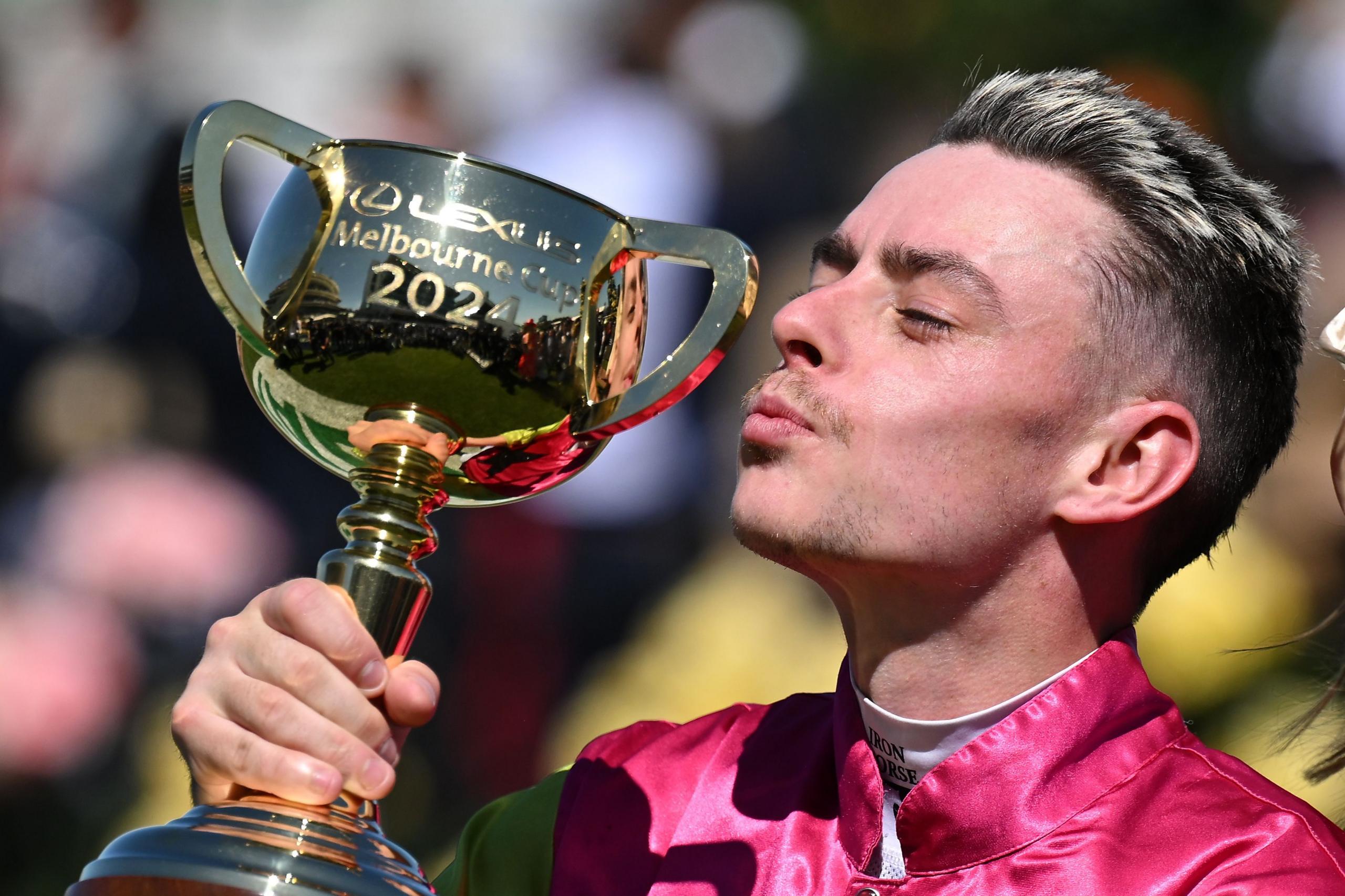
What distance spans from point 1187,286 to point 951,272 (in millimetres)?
378

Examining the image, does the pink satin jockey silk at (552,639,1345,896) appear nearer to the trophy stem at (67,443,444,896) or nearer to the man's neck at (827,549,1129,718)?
the man's neck at (827,549,1129,718)

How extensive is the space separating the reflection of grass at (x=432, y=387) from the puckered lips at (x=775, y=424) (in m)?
0.38

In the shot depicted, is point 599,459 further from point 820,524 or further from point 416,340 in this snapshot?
point 416,340

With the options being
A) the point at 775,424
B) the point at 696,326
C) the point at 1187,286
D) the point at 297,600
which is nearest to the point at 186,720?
the point at 297,600

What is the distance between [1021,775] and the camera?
173 cm

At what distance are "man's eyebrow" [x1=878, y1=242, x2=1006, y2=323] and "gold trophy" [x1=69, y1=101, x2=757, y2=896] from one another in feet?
1.32

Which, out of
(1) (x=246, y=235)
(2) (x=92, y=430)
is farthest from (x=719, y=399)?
(2) (x=92, y=430)

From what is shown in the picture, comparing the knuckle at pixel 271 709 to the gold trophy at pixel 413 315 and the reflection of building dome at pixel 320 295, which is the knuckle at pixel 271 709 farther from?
the reflection of building dome at pixel 320 295

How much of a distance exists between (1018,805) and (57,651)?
3296 mm

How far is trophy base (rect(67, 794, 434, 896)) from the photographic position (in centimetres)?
132

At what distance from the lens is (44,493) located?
438 centimetres

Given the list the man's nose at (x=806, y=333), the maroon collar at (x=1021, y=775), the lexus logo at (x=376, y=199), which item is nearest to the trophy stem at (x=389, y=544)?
the lexus logo at (x=376, y=199)

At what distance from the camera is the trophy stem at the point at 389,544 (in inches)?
57.6

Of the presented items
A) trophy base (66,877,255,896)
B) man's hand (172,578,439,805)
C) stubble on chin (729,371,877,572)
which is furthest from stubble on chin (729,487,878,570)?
trophy base (66,877,255,896)
